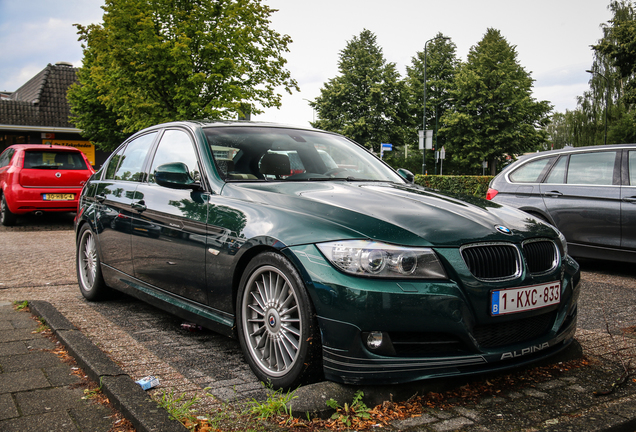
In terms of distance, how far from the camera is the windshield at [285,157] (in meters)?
3.91

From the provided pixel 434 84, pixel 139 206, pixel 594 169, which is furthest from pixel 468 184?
pixel 434 84

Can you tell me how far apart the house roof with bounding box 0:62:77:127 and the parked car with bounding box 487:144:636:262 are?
30362mm

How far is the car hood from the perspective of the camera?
2.82 meters

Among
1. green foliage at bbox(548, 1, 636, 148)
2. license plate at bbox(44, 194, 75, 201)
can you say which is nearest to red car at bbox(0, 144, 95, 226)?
license plate at bbox(44, 194, 75, 201)

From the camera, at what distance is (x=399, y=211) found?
10.1ft

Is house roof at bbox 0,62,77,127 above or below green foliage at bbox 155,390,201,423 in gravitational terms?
above

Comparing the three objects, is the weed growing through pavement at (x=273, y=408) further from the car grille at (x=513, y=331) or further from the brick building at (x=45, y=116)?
the brick building at (x=45, y=116)

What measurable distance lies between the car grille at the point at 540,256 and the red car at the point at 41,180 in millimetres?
11723

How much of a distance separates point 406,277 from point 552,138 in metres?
110

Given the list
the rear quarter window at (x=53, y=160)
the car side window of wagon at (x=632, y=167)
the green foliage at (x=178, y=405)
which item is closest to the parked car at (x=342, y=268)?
the green foliage at (x=178, y=405)

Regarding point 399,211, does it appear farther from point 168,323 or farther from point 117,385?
point 168,323

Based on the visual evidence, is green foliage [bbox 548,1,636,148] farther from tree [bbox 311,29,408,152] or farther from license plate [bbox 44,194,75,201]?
license plate [bbox 44,194,75,201]

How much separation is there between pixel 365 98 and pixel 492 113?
36.6 feet

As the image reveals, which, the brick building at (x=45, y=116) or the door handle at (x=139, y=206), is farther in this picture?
the brick building at (x=45, y=116)
